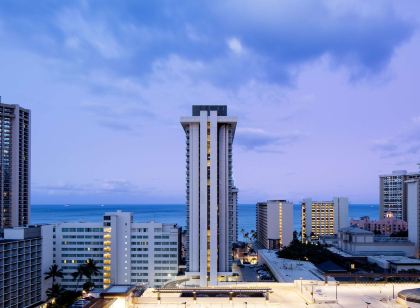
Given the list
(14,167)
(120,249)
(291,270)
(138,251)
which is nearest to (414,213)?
(291,270)

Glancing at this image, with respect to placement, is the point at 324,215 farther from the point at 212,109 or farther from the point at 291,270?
the point at 212,109

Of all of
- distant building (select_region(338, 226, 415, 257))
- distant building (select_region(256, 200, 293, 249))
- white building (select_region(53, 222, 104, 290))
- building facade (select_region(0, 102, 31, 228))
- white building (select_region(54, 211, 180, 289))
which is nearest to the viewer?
white building (select_region(54, 211, 180, 289))

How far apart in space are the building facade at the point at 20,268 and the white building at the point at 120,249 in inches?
643

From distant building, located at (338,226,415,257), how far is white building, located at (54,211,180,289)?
5255 centimetres

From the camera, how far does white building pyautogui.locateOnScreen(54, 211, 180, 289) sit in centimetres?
8994

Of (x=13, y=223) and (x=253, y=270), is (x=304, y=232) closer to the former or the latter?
(x=253, y=270)

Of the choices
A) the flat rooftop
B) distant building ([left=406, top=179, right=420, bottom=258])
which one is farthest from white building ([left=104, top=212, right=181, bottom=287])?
distant building ([left=406, top=179, right=420, bottom=258])

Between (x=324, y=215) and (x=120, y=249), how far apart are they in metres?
120

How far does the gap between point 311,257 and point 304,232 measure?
8759 centimetres

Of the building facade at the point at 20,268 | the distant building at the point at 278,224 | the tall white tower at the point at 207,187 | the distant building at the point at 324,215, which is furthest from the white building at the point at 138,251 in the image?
the distant building at the point at 324,215

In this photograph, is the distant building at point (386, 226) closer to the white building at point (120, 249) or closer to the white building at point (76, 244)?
the white building at point (120, 249)

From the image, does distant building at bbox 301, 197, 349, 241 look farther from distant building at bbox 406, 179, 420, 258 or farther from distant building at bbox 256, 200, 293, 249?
distant building at bbox 406, 179, 420, 258

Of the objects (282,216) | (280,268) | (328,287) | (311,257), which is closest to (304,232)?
(282,216)

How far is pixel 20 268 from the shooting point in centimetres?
6756
